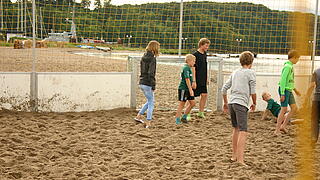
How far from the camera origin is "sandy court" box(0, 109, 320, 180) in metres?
5.05

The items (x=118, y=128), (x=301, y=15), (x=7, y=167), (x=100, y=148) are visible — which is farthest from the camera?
(x=118, y=128)

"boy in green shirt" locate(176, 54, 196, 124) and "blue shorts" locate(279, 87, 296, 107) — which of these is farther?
"boy in green shirt" locate(176, 54, 196, 124)

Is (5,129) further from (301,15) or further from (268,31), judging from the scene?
(268,31)

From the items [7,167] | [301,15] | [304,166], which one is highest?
[301,15]

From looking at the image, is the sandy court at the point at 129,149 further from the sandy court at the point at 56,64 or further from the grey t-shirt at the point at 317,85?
the sandy court at the point at 56,64

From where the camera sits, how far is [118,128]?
25.0ft

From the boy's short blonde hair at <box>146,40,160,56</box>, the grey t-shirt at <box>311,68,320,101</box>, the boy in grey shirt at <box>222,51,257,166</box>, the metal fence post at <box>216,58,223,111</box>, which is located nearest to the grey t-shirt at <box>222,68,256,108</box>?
the boy in grey shirt at <box>222,51,257,166</box>

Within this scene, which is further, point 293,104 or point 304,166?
point 293,104

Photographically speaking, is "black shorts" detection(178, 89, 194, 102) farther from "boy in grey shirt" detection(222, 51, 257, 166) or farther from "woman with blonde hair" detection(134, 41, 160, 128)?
"boy in grey shirt" detection(222, 51, 257, 166)

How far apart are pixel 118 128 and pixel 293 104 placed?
314cm

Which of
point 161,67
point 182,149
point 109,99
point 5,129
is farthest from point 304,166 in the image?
point 161,67

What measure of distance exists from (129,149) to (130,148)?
5 centimetres

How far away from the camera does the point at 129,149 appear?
20.4 ft

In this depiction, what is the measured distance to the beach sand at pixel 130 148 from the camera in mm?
5051
